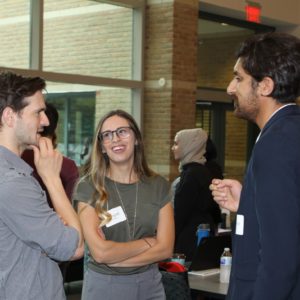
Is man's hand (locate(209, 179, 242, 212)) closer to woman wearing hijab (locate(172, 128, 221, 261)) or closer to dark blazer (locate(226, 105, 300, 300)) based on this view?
dark blazer (locate(226, 105, 300, 300))

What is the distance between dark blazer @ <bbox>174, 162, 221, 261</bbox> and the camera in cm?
436

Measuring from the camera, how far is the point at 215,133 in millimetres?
10672

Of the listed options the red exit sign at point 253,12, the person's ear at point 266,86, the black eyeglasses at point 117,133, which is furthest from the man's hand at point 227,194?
the red exit sign at point 253,12

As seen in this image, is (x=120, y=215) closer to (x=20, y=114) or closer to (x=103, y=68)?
(x=20, y=114)

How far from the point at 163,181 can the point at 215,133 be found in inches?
299

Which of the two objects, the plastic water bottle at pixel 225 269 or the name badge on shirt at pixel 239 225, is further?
the plastic water bottle at pixel 225 269

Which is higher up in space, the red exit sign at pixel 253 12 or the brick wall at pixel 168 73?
the red exit sign at pixel 253 12

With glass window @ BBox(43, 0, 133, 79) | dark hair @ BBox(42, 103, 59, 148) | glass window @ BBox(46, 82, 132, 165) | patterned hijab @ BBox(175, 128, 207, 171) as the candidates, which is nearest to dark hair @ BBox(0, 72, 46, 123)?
dark hair @ BBox(42, 103, 59, 148)

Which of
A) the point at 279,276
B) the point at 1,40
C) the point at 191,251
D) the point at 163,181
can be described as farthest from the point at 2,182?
the point at 1,40

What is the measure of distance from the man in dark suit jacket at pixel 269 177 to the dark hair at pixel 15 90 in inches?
27.4

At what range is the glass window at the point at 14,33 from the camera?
7617 mm

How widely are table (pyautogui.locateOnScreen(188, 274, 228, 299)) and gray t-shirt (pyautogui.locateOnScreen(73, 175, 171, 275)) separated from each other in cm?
47

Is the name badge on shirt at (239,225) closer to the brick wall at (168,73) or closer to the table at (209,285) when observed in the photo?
the table at (209,285)

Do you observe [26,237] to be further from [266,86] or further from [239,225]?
[266,86]
